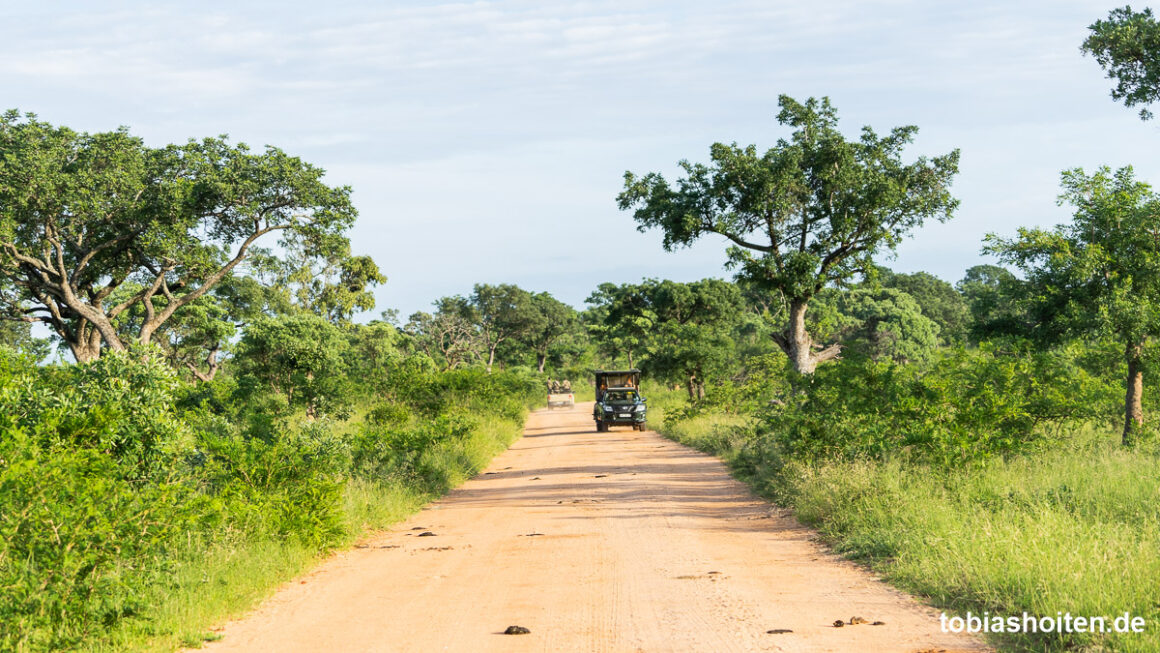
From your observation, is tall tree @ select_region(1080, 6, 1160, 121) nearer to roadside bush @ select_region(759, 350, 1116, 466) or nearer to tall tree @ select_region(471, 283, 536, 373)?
roadside bush @ select_region(759, 350, 1116, 466)

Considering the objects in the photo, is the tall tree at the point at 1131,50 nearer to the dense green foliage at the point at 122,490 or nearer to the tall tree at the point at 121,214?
the dense green foliage at the point at 122,490

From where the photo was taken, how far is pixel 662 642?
624 centimetres

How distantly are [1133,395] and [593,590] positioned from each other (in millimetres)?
11848

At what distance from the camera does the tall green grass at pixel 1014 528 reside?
6289mm

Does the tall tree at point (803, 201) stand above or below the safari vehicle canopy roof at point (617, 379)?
above

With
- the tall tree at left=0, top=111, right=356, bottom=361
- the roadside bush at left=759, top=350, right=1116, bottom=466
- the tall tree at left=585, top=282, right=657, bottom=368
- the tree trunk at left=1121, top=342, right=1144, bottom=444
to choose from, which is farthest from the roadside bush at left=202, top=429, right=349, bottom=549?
the tall tree at left=585, top=282, right=657, bottom=368

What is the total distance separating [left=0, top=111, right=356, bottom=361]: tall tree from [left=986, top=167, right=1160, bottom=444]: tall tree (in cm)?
2490

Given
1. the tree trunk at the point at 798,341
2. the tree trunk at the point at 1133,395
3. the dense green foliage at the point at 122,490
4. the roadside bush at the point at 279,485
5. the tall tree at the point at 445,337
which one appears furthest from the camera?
the tall tree at the point at 445,337

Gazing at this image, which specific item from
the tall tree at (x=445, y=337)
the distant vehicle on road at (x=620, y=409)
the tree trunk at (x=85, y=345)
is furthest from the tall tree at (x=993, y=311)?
the tall tree at (x=445, y=337)

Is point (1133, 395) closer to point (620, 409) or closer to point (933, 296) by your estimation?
point (620, 409)

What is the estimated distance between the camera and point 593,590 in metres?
7.98

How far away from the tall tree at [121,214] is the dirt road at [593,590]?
20771mm

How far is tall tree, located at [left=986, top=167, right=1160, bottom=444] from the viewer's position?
13570 millimetres

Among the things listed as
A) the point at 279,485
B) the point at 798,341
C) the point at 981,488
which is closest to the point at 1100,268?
the point at 981,488
